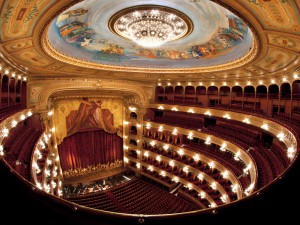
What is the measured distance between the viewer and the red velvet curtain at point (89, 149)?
16594 mm

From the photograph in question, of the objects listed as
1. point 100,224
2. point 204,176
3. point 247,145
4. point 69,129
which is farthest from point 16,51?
point 204,176

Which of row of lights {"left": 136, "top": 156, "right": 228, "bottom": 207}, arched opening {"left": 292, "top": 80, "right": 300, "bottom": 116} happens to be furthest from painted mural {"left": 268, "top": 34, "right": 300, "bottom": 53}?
row of lights {"left": 136, "top": 156, "right": 228, "bottom": 207}

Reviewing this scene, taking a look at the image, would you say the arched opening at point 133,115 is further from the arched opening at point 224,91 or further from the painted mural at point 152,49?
the arched opening at point 224,91

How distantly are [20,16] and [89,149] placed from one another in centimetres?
1441

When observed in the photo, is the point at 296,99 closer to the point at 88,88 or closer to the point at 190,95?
the point at 190,95

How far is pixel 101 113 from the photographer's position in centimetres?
1766

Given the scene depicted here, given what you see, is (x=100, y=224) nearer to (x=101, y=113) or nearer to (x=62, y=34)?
(x=62, y=34)

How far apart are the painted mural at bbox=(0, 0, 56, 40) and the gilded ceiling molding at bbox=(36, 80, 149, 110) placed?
7.50 meters

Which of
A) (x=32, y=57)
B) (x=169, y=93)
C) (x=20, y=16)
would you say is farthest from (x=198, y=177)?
(x=20, y=16)

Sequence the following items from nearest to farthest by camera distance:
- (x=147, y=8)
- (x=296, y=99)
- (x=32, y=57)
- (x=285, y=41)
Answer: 1. (x=285, y=41)
2. (x=147, y=8)
3. (x=32, y=57)
4. (x=296, y=99)

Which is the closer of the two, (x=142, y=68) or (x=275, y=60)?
(x=275, y=60)

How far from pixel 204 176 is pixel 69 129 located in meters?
11.3

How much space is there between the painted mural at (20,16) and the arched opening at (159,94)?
1341 cm

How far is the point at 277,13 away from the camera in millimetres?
4367
